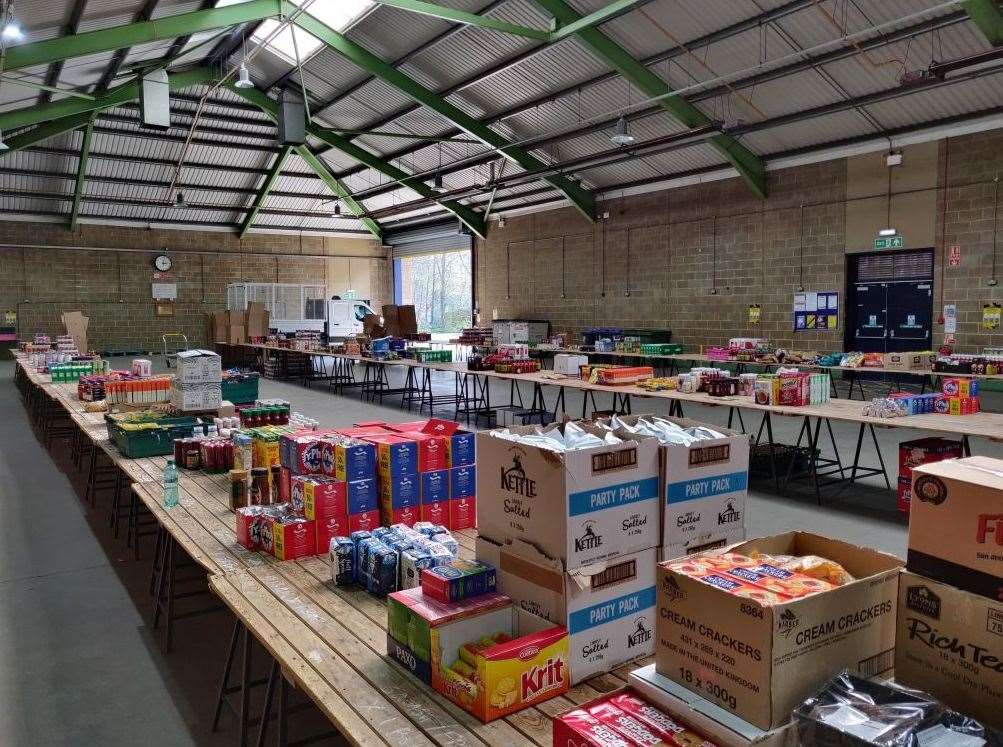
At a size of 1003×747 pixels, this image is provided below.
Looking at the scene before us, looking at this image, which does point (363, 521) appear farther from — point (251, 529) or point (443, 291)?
point (443, 291)

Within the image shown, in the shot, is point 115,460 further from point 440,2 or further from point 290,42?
point 290,42

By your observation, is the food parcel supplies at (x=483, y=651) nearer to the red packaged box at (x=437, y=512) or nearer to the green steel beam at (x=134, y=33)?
the red packaged box at (x=437, y=512)

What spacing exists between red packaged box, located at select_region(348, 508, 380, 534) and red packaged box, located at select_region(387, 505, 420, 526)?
60 mm

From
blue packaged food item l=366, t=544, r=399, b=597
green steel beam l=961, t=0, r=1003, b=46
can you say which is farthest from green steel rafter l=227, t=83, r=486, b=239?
blue packaged food item l=366, t=544, r=399, b=597

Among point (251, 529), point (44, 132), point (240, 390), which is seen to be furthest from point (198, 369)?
point (44, 132)

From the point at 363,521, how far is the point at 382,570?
52 cm

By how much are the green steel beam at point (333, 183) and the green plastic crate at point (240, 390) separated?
1262 centimetres

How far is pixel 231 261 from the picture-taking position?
23094mm

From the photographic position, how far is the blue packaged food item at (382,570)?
2561 mm

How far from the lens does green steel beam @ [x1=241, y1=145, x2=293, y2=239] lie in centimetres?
1955

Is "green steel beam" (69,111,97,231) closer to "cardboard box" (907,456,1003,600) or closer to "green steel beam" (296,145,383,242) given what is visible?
"green steel beam" (296,145,383,242)

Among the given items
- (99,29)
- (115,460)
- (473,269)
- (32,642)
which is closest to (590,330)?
(473,269)

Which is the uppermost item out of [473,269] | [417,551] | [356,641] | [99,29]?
[99,29]

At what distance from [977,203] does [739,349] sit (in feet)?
12.9
